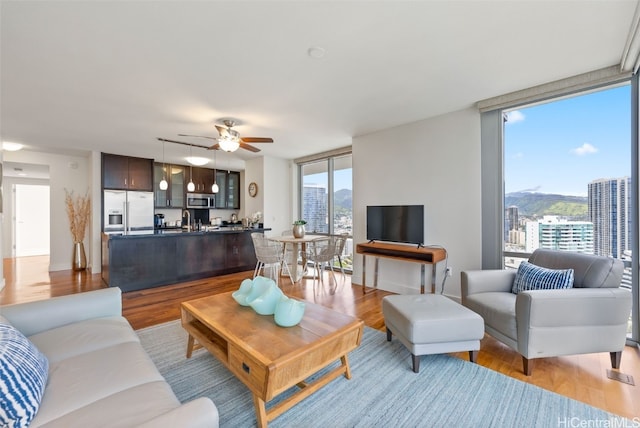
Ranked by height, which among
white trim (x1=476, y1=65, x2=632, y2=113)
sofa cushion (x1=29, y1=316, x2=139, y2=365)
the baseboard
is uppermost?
white trim (x1=476, y1=65, x2=632, y2=113)

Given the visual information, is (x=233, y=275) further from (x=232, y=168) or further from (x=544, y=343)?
(x=544, y=343)

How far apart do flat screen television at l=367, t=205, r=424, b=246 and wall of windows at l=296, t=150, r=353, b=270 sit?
1.16m

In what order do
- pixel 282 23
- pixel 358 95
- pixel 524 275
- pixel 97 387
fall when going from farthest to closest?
pixel 358 95 → pixel 524 275 → pixel 282 23 → pixel 97 387

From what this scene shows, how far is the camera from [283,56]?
87.0 inches

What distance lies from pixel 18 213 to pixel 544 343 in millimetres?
11188

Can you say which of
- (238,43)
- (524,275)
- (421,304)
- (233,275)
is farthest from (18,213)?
(524,275)

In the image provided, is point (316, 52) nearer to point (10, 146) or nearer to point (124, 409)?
point (124, 409)

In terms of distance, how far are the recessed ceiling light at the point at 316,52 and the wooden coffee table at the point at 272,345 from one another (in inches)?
80.6

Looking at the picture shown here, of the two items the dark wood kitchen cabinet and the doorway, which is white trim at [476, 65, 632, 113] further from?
the doorway

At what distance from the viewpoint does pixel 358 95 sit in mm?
2963

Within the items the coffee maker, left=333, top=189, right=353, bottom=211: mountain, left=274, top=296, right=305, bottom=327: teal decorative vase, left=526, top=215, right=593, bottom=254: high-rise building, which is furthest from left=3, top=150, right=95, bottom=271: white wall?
left=526, top=215, right=593, bottom=254: high-rise building

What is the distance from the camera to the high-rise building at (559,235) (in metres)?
2.72

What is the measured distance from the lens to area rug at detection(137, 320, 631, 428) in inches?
61.4

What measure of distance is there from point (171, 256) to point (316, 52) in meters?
4.01
